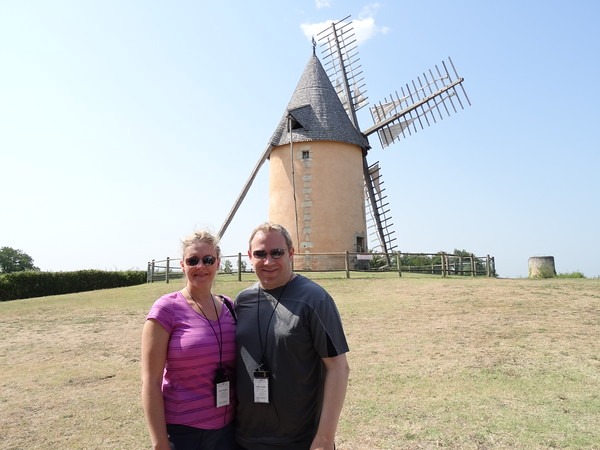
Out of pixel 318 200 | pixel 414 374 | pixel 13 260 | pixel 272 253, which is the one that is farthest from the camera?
pixel 13 260

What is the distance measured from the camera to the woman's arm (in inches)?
85.4

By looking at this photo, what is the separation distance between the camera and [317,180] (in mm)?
17281

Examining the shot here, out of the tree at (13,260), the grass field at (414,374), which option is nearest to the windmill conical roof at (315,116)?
the grass field at (414,374)

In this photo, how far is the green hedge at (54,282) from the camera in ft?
63.0

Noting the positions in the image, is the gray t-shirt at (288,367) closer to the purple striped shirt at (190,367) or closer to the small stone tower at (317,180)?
the purple striped shirt at (190,367)

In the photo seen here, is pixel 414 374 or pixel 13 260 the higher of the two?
pixel 13 260

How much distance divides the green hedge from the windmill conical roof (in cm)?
1139

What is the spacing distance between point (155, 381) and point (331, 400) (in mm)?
807

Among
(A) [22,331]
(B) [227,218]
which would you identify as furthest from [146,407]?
(B) [227,218]

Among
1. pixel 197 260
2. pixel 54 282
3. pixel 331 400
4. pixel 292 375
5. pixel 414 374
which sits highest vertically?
pixel 54 282

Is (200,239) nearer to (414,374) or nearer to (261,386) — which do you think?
(261,386)

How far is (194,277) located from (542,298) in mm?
9551

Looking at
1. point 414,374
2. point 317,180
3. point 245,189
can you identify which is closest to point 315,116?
point 317,180

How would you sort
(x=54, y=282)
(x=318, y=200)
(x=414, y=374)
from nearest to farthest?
1. (x=414, y=374)
2. (x=318, y=200)
3. (x=54, y=282)
